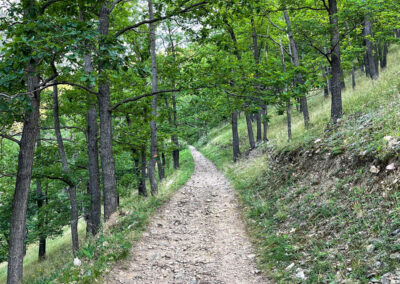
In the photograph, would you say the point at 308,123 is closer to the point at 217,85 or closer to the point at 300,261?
the point at 217,85

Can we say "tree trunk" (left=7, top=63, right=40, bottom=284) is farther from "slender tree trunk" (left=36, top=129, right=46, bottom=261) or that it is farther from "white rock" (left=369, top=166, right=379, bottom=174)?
"slender tree trunk" (left=36, top=129, right=46, bottom=261)

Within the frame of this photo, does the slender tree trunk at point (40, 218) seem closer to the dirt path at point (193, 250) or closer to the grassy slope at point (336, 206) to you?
the dirt path at point (193, 250)

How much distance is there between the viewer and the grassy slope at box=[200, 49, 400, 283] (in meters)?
4.04

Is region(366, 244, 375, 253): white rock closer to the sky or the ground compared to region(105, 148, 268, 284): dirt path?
closer to the sky

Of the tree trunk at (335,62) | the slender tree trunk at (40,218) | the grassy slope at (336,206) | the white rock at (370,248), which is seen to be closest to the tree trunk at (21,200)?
the grassy slope at (336,206)

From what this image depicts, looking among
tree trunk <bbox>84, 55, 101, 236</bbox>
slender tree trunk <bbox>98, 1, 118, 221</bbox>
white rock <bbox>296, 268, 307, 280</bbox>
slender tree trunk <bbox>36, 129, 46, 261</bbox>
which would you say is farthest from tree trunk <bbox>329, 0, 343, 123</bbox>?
slender tree trunk <bbox>36, 129, 46, 261</bbox>

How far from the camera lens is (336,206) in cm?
545

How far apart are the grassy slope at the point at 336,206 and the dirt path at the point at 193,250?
55cm

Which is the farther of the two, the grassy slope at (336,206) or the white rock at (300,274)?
the white rock at (300,274)

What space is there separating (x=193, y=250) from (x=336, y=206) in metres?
3.50

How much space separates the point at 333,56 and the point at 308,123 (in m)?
4.18

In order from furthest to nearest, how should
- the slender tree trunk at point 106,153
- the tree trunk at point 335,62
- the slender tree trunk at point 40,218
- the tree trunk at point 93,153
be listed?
1. the slender tree trunk at point 40,218
2. the tree trunk at point 93,153
3. the tree trunk at point 335,62
4. the slender tree trunk at point 106,153

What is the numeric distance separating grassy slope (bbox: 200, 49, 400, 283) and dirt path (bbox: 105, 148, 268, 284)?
549 mm

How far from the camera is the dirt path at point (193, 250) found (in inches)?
200
